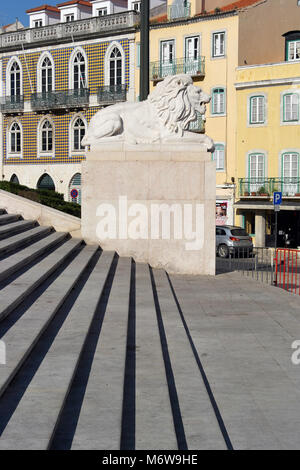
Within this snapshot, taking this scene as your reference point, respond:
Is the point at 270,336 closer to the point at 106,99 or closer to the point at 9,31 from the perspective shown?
the point at 106,99

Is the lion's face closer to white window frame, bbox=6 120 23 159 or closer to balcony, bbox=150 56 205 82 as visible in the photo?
balcony, bbox=150 56 205 82

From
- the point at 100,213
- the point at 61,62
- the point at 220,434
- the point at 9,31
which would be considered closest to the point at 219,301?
the point at 100,213

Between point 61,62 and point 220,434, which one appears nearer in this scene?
point 220,434

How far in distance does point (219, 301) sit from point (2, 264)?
11.5 ft

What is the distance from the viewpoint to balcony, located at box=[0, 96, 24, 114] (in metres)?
41.2

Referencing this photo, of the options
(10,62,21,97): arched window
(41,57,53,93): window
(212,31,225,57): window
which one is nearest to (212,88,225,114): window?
(212,31,225,57): window

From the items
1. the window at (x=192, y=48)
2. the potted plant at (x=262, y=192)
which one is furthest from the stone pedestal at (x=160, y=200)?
the window at (x=192, y=48)

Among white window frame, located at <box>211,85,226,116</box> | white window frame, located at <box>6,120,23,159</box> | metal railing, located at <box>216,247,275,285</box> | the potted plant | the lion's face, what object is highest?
white window frame, located at <box>211,85,226,116</box>

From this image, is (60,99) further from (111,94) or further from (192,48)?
(192,48)

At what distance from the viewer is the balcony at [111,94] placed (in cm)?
3694

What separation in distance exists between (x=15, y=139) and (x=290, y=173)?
19412mm

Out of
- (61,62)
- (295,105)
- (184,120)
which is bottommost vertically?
(184,120)

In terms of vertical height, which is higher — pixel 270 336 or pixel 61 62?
pixel 61 62

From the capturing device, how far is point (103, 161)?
12938mm
